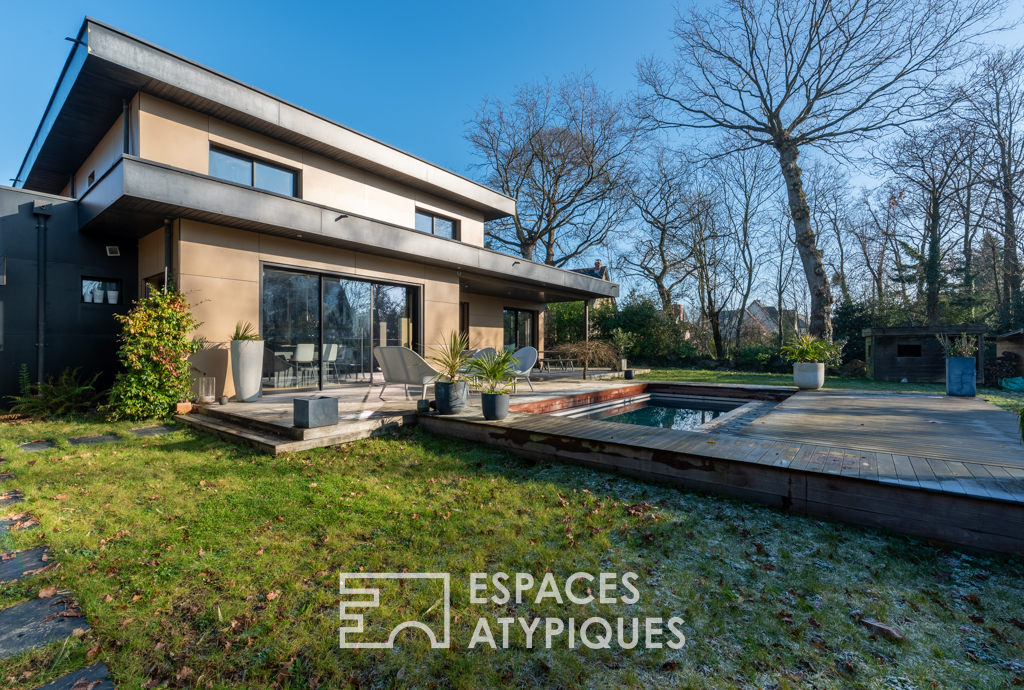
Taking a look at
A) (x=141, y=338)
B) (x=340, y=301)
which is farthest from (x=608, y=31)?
(x=141, y=338)

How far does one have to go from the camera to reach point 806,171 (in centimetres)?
1783

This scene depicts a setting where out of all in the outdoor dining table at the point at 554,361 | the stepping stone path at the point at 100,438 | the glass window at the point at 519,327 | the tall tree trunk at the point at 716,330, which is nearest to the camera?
the stepping stone path at the point at 100,438

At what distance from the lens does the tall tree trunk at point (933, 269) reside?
14.1m

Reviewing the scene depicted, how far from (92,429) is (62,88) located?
5.47 m

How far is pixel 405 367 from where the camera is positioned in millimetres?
6309

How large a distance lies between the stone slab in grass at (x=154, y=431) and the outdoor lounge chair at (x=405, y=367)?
2.65 metres

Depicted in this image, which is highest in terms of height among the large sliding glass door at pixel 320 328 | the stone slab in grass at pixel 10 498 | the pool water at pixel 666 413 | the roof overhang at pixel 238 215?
the roof overhang at pixel 238 215

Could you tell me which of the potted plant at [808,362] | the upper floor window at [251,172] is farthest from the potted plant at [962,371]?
the upper floor window at [251,172]

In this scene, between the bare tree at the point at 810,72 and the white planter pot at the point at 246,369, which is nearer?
the white planter pot at the point at 246,369

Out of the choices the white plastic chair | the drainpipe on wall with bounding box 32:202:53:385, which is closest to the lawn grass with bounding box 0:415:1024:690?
the white plastic chair

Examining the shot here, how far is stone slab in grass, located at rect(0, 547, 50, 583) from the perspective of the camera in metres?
2.21

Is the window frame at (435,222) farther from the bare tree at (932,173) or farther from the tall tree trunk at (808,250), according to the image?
the bare tree at (932,173)

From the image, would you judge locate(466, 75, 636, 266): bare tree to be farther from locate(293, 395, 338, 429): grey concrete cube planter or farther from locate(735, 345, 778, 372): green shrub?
locate(293, 395, 338, 429): grey concrete cube planter

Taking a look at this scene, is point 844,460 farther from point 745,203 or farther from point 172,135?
point 745,203
